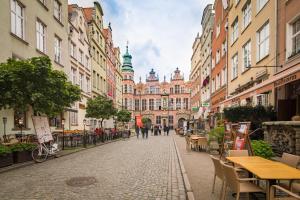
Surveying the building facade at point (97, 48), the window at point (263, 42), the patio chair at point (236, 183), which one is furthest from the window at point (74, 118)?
the patio chair at point (236, 183)

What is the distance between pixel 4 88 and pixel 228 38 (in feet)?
61.8

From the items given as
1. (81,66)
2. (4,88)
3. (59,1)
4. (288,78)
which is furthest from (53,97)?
(81,66)

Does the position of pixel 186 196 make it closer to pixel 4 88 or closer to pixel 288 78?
pixel 288 78

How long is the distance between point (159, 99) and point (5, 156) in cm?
7622

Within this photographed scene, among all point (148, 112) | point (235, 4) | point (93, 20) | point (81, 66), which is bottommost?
point (148, 112)

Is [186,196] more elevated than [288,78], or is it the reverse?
[288,78]

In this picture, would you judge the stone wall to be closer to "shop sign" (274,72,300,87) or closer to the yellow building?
"shop sign" (274,72,300,87)

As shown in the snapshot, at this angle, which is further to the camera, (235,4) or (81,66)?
(81,66)

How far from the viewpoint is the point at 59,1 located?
24.2 m

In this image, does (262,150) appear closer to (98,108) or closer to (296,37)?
(296,37)

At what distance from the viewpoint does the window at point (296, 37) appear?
41.7ft

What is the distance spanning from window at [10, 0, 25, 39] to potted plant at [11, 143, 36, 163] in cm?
781

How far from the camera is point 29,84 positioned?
1223cm

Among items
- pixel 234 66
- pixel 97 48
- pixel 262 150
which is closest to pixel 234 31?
pixel 234 66
